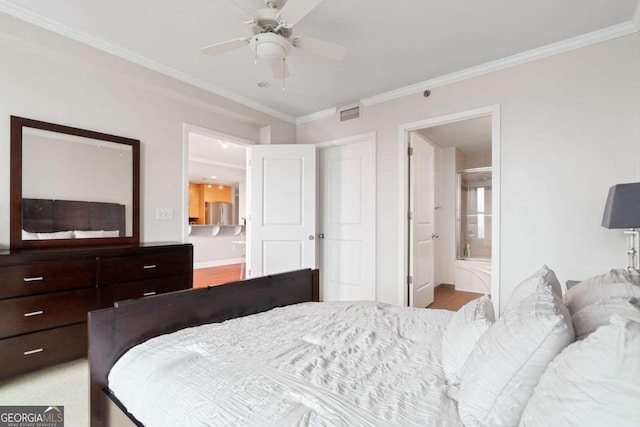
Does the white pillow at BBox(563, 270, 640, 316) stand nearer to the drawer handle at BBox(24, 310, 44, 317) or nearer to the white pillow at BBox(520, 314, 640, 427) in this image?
the white pillow at BBox(520, 314, 640, 427)

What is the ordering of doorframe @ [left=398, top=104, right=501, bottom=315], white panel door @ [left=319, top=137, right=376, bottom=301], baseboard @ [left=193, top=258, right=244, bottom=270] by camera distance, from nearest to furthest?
doorframe @ [left=398, top=104, right=501, bottom=315]
white panel door @ [left=319, top=137, right=376, bottom=301]
baseboard @ [left=193, top=258, right=244, bottom=270]

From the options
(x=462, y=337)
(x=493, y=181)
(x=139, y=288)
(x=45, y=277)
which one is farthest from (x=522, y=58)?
(x=45, y=277)

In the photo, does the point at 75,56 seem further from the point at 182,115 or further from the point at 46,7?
the point at 182,115

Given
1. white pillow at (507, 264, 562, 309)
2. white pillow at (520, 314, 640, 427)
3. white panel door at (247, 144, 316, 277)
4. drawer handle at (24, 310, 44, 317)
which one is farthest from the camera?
white panel door at (247, 144, 316, 277)

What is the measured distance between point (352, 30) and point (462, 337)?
7.37 feet

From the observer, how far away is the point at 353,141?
3811mm

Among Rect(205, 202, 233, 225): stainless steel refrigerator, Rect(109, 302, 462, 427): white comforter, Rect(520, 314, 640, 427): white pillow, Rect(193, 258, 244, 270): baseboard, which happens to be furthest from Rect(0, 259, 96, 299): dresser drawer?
Rect(205, 202, 233, 225): stainless steel refrigerator

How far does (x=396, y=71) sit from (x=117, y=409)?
319 centimetres

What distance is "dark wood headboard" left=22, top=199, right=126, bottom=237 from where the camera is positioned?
2.30m

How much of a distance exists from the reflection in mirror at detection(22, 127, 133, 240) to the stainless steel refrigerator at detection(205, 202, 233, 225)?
6255mm

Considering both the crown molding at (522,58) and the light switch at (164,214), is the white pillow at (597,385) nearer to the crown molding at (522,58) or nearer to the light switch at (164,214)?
the crown molding at (522,58)

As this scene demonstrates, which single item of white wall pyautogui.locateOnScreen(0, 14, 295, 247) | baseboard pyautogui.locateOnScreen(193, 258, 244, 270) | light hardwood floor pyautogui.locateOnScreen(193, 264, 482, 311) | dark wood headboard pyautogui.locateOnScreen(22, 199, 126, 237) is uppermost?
white wall pyautogui.locateOnScreen(0, 14, 295, 247)

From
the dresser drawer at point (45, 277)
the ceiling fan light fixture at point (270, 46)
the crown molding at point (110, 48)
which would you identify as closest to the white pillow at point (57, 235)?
the dresser drawer at point (45, 277)

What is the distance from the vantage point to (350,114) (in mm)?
3787
